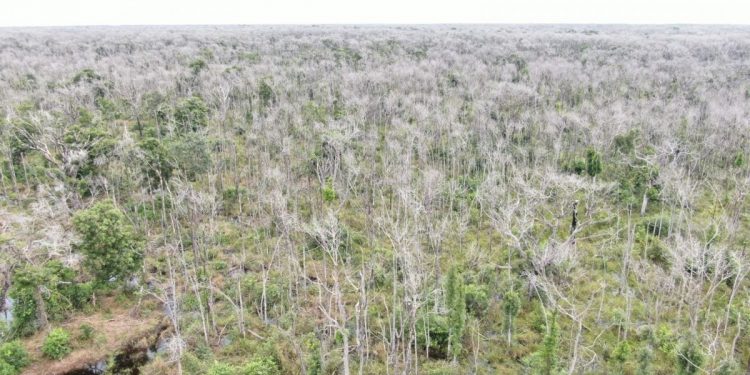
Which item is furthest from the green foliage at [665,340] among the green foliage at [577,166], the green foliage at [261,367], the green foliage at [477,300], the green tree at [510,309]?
the green foliage at [261,367]

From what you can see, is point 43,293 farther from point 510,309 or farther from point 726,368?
point 726,368

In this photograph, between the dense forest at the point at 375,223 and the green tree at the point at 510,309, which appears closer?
the dense forest at the point at 375,223

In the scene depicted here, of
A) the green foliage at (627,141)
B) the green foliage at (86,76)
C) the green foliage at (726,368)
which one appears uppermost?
the green foliage at (86,76)

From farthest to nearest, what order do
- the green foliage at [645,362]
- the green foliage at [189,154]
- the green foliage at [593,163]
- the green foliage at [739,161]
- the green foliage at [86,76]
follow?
1. the green foliage at [86,76]
2. the green foliage at [739,161]
3. the green foliage at [593,163]
4. the green foliage at [189,154]
5. the green foliage at [645,362]

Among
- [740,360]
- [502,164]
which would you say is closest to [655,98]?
[502,164]

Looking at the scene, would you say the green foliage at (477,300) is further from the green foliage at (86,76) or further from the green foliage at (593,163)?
the green foliage at (86,76)

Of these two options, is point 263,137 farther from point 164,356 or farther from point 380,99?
point 164,356

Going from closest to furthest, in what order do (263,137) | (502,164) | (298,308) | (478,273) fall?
(298,308) < (478,273) < (502,164) < (263,137)
